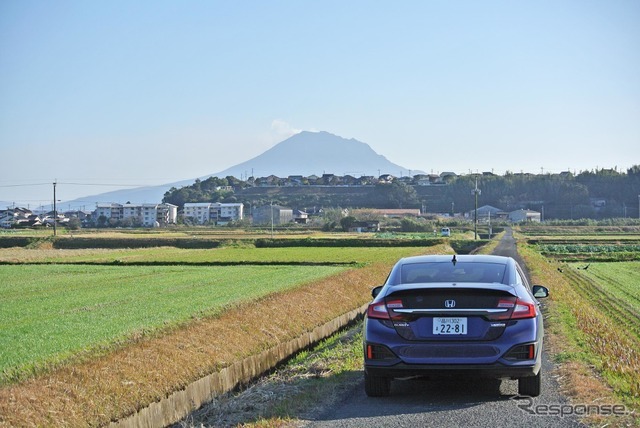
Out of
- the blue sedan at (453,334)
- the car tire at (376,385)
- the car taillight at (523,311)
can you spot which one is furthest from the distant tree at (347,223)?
the car taillight at (523,311)

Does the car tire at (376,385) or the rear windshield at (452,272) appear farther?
the rear windshield at (452,272)

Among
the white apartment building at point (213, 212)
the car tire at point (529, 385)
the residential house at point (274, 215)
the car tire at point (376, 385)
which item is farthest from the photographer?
the white apartment building at point (213, 212)

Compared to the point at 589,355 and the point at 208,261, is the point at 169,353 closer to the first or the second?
the point at 589,355

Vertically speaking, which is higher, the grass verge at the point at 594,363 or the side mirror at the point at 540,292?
the side mirror at the point at 540,292

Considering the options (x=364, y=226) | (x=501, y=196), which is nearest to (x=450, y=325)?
(x=364, y=226)

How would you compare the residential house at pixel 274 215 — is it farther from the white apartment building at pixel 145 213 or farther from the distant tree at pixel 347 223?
the distant tree at pixel 347 223

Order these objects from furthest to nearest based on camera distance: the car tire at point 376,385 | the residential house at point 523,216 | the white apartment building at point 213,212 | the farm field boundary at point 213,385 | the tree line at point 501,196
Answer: the tree line at point 501,196 < the white apartment building at point 213,212 < the residential house at point 523,216 < the farm field boundary at point 213,385 < the car tire at point 376,385

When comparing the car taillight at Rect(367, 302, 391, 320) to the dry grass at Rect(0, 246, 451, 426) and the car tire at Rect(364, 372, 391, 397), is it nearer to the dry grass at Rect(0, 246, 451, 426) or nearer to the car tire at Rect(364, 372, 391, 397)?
Result: the car tire at Rect(364, 372, 391, 397)

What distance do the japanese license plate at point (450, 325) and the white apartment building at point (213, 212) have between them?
14126 centimetres

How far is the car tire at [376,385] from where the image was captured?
854cm

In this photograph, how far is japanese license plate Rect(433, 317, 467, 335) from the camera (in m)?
8.12

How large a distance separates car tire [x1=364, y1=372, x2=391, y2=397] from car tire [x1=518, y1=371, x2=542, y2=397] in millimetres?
1361

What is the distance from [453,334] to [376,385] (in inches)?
41.6

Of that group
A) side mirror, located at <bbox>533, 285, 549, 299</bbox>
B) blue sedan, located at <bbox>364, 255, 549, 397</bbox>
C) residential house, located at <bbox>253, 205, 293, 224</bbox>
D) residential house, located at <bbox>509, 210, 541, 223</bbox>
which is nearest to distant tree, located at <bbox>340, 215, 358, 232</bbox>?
residential house, located at <bbox>253, 205, 293, 224</bbox>
